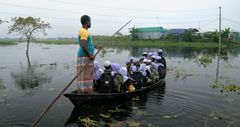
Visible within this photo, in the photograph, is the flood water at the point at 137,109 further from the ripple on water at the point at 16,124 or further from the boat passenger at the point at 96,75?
the boat passenger at the point at 96,75

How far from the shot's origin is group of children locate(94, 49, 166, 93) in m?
9.76

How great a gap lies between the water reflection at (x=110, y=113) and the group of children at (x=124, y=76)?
1.98ft

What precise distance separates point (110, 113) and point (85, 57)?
7.13ft

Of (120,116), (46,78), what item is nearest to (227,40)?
(46,78)

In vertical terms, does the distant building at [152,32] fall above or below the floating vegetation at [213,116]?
above

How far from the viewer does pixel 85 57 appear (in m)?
8.88

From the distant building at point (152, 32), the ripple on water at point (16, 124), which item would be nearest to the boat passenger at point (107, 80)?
the ripple on water at point (16, 124)

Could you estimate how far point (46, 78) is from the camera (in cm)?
1639

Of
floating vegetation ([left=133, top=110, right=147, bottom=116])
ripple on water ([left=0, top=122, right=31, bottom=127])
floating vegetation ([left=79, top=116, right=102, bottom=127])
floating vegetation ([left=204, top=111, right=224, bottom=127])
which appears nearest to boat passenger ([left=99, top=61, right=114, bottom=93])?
floating vegetation ([left=133, top=110, right=147, bottom=116])

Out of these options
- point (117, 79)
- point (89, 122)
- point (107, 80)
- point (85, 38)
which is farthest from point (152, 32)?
point (89, 122)

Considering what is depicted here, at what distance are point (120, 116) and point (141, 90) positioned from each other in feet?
8.38

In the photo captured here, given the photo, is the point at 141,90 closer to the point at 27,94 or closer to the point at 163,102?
the point at 163,102

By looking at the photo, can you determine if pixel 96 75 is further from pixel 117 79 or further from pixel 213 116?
pixel 213 116

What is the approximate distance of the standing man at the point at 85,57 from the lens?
8.52 m
